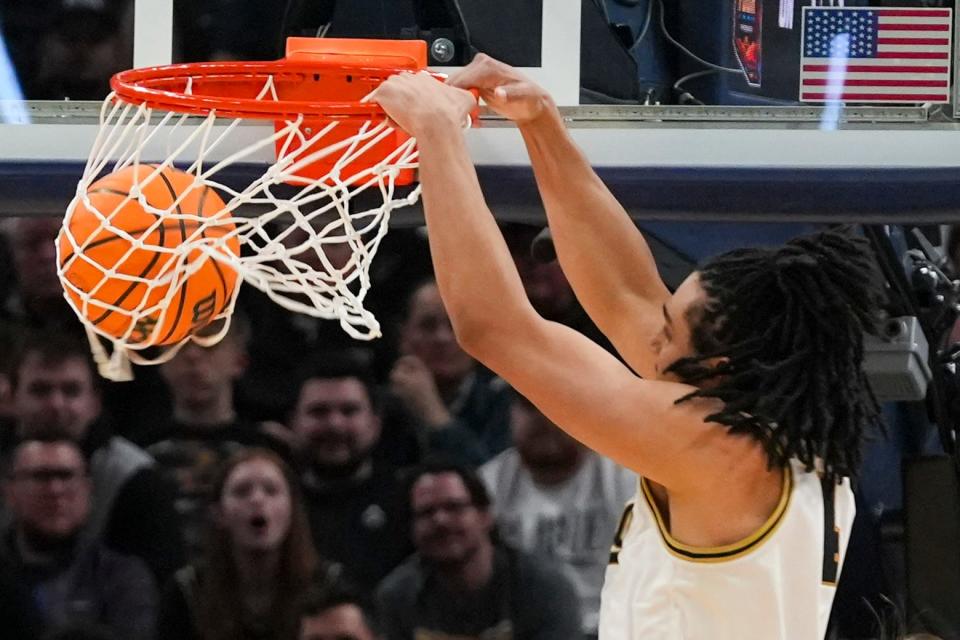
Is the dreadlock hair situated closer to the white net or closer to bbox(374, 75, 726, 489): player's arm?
bbox(374, 75, 726, 489): player's arm

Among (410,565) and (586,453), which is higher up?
(586,453)

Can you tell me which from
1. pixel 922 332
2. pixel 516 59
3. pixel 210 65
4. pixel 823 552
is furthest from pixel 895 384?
pixel 210 65

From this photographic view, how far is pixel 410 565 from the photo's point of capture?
3367 mm

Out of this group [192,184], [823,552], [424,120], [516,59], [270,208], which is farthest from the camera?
[516,59]

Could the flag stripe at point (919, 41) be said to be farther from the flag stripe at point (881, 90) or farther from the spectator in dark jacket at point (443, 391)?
the spectator in dark jacket at point (443, 391)

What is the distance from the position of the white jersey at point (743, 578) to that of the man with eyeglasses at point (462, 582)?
1374 mm

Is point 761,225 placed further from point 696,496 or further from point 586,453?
point 696,496

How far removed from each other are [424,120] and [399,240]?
1524 millimetres

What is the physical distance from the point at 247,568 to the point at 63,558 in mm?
438

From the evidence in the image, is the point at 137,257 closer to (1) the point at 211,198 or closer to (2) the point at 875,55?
(1) the point at 211,198

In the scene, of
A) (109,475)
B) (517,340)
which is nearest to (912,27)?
(517,340)

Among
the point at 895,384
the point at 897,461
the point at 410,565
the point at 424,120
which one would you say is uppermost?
the point at 424,120

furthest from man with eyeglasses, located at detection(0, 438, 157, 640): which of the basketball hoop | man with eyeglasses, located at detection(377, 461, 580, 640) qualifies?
the basketball hoop

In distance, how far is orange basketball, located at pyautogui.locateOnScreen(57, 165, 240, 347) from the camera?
216 cm
